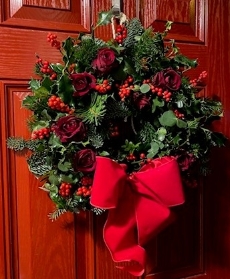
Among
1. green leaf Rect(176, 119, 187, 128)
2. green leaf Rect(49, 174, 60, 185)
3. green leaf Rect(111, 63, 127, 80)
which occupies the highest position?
green leaf Rect(111, 63, 127, 80)

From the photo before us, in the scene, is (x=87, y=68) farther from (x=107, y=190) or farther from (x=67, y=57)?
(x=107, y=190)

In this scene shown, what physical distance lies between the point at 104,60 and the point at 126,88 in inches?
3.1

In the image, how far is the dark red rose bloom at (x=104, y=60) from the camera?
2.50 ft

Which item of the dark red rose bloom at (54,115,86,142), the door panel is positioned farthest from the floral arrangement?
the door panel

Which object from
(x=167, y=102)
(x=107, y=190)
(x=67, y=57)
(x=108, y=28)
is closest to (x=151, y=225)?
(x=107, y=190)

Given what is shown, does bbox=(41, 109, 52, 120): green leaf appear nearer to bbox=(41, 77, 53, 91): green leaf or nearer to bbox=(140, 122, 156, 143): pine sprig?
bbox=(41, 77, 53, 91): green leaf

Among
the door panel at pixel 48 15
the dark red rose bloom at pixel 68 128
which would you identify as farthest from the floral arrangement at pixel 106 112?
the door panel at pixel 48 15

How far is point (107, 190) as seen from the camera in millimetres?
740

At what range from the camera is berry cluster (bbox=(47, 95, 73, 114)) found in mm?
760

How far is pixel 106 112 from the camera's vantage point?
801mm

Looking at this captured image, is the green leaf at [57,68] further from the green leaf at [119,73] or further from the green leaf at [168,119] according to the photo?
the green leaf at [168,119]

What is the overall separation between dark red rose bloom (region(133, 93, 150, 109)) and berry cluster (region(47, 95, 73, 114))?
0.14m

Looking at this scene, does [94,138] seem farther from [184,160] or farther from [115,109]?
[184,160]

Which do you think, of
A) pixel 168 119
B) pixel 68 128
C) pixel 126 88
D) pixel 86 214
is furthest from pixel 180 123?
pixel 86 214
